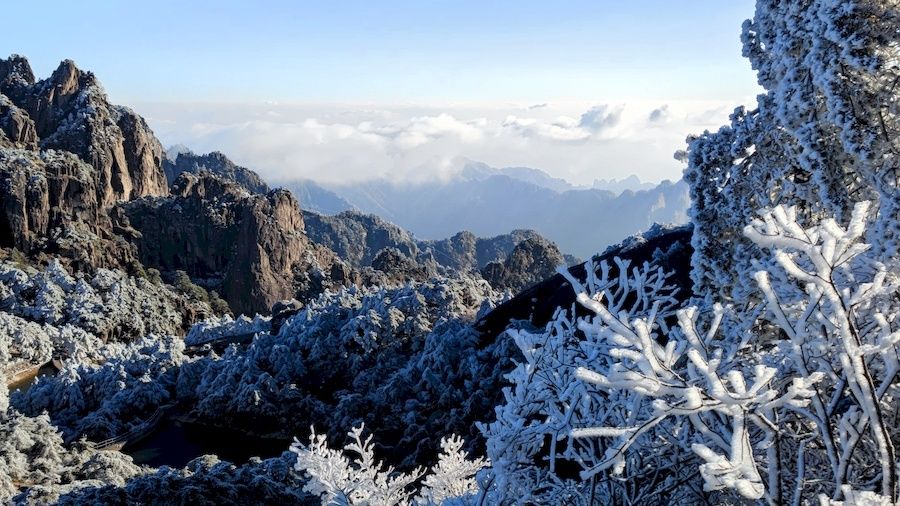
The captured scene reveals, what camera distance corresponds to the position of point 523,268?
5750 centimetres

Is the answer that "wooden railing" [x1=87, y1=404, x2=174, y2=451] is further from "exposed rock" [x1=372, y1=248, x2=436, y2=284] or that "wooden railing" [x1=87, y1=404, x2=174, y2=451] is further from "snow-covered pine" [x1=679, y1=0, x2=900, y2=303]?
"exposed rock" [x1=372, y1=248, x2=436, y2=284]

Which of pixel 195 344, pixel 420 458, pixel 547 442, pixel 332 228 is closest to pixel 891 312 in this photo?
pixel 547 442

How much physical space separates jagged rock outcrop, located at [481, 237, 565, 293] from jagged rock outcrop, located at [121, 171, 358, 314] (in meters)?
13.8

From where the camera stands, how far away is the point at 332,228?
10650 cm

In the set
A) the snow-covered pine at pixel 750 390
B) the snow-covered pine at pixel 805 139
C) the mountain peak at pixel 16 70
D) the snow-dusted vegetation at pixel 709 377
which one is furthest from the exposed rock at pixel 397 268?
the snow-covered pine at pixel 750 390

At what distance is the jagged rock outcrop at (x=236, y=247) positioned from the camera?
188 ft

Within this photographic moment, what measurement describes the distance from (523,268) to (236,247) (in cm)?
2696

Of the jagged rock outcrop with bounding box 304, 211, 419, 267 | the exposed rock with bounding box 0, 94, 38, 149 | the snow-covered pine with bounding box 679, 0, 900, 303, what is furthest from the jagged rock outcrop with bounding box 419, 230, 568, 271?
the snow-covered pine with bounding box 679, 0, 900, 303

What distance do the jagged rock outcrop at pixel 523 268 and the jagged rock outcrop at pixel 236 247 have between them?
13754mm

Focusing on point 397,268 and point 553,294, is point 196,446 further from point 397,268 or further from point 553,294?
point 397,268

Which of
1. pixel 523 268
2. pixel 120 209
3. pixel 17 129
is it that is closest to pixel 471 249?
pixel 523 268

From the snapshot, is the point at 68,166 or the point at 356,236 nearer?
the point at 68,166

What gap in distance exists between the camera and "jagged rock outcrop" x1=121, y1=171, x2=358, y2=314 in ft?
188

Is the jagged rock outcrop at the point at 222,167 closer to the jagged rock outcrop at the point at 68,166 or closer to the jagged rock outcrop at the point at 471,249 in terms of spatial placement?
the jagged rock outcrop at the point at 471,249
